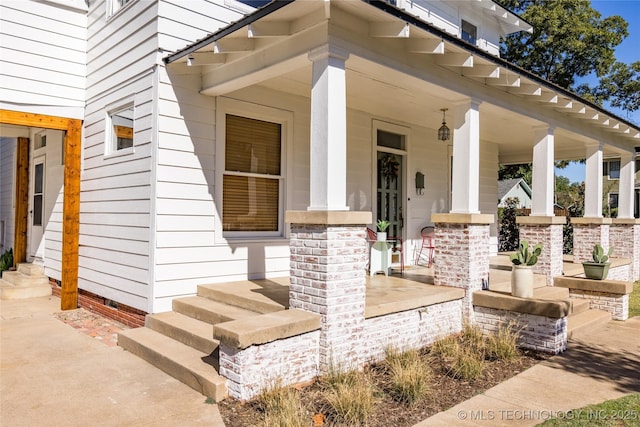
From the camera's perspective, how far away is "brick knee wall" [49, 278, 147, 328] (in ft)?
19.1

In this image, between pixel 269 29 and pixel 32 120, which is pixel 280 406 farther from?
pixel 32 120

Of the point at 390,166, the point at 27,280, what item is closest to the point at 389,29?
the point at 390,166

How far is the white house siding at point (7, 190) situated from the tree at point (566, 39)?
64.2ft


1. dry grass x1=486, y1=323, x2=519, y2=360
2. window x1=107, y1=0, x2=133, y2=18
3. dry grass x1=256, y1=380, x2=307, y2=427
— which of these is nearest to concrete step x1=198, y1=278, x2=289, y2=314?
dry grass x1=256, y1=380, x2=307, y2=427

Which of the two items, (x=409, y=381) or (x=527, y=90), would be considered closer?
(x=409, y=381)

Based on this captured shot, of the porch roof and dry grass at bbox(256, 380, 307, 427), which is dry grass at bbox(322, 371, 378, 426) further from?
the porch roof

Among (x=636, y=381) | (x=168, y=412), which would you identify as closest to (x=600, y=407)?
(x=636, y=381)

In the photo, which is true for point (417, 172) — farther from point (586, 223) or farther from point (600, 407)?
point (600, 407)

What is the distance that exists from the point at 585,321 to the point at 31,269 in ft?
31.8

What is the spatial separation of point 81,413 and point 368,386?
7.74ft

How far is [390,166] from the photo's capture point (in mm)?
8719

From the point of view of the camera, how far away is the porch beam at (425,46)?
491cm

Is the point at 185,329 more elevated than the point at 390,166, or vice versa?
the point at 390,166

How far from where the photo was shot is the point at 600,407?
12.1ft
